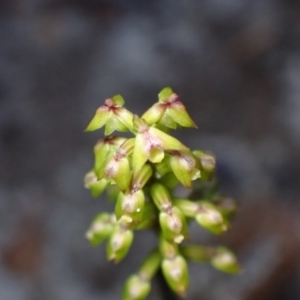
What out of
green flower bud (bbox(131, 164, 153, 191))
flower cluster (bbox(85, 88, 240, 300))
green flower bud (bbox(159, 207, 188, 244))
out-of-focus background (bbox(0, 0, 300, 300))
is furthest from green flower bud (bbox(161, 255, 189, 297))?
out-of-focus background (bbox(0, 0, 300, 300))

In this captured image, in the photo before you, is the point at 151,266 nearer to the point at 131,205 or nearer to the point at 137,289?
the point at 137,289

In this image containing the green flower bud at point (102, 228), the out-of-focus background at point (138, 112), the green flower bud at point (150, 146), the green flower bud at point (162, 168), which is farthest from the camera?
the out-of-focus background at point (138, 112)

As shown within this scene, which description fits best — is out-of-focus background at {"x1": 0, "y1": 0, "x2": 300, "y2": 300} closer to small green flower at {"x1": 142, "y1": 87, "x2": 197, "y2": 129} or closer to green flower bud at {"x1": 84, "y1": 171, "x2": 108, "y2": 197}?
green flower bud at {"x1": 84, "y1": 171, "x2": 108, "y2": 197}

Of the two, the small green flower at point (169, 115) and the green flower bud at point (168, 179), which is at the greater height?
the small green flower at point (169, 115)

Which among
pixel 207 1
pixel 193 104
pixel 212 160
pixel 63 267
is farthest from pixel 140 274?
pixel 207 1

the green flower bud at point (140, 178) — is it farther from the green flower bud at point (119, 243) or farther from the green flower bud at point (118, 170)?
the green flower bud at point (119, 243)

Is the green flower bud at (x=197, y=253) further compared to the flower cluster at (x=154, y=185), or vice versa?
the green flower bud at (x=197, y=253)

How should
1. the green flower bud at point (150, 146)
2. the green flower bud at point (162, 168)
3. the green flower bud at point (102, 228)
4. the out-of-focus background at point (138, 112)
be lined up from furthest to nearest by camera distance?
the out-of-focus background at point (138, 112), the green flower bud at point (102, 228), the green flower bud at point (162, 168), the green flower bud at point (150, 146)

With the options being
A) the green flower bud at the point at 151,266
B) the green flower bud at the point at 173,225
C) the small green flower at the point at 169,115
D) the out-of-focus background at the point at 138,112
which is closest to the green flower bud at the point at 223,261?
the green flower bud at the point at 151,266

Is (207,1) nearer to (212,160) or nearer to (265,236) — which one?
(265,236)
